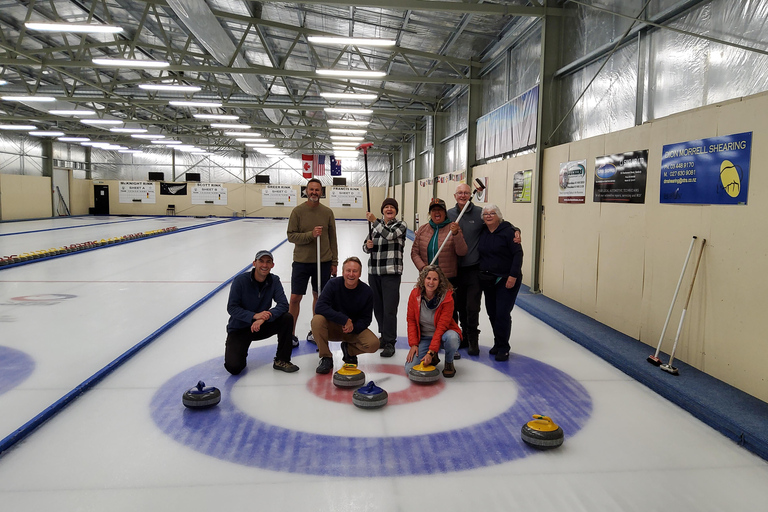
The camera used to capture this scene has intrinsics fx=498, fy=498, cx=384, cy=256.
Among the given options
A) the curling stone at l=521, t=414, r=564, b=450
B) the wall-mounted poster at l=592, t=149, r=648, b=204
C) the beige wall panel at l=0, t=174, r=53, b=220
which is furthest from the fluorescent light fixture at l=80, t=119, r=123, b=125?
the curling stone at l=521, t=414, r=564, b=450

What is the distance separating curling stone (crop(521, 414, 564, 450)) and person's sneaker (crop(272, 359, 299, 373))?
2.00 m

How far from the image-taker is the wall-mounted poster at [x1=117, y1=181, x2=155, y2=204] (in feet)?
102

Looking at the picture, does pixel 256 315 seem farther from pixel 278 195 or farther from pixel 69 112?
pixel 278 195

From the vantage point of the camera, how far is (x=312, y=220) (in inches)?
196

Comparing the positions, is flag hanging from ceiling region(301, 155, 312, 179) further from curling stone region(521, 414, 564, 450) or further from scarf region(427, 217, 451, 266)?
curling stone region(521, 414, 564, 450)

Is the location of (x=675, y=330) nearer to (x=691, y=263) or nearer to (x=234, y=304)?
(x=691, y=263)

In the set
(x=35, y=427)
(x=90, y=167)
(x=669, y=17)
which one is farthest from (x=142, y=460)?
(x=90, y=167)

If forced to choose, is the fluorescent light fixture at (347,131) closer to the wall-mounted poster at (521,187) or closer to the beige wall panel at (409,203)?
the beige wall panel at (409,203)

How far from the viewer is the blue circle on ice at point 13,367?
392cm

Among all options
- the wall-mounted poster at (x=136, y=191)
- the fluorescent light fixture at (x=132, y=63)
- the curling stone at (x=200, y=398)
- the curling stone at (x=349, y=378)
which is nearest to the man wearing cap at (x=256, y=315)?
the curling stone at (x=349, y=378)

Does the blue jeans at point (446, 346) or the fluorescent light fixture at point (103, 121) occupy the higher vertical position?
the fluorescent light fixture at point (103, 121)

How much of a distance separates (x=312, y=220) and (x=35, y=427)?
2752mm

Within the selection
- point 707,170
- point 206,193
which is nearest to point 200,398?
point 707,170

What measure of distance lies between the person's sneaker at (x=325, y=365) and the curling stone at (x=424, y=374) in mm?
704
